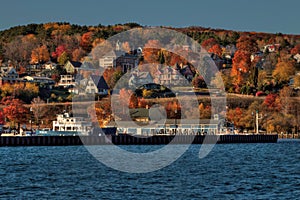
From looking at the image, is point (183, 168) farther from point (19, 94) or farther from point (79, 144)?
point (19, 94)

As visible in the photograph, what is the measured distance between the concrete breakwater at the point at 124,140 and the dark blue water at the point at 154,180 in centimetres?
2839

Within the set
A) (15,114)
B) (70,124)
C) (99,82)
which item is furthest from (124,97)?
(70,124)

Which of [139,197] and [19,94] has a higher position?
[19,94]

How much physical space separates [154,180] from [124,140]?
55.1 metres

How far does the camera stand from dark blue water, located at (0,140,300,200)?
41750 mm

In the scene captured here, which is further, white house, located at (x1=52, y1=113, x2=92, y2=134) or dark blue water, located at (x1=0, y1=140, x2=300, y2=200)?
white house, located at (x1=52, y1=113, x2=92, y2=134)

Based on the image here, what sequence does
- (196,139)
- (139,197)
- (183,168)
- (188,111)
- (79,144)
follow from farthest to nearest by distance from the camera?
(188,111) → (196,139) → (79,144) → (183,168) → (139,197)

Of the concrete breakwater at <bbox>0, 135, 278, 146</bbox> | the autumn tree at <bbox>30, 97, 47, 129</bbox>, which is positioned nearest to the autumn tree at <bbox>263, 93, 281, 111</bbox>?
the concrete breakwater at <bbox>0, 135, 278, 146</bbox>

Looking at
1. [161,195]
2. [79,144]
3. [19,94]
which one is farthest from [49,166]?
[19,94]

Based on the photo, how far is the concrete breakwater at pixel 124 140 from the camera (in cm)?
9512

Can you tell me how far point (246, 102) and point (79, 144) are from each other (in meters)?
71.0

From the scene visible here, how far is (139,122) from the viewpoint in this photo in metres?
137

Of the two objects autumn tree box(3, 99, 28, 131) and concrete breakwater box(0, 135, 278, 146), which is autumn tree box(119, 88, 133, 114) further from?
concrete breakwater box(0, 135, 278, 146)

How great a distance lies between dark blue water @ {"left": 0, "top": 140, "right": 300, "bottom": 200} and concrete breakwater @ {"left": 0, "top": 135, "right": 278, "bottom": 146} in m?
28.4
